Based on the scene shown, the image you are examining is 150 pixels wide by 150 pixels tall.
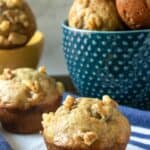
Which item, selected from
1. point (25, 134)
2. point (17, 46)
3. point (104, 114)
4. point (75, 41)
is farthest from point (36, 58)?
point (104, 114)

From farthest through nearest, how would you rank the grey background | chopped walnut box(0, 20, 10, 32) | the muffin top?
the grey background
chopped walnut box(0, 20, 10, 32)
the muffin top

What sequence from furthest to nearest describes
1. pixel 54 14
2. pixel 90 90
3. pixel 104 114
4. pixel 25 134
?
pixel 54 14 → pixel 90 90 → pixel 25 134 → pixel 104 114

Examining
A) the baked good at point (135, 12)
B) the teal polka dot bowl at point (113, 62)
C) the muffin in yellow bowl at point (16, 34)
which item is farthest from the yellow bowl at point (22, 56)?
the baked good at point (135, 12)

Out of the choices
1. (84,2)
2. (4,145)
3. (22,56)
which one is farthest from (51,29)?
(4,145)

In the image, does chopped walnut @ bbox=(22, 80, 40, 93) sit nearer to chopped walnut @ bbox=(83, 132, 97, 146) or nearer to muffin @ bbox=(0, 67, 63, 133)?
muffin @ bbox=(0, 67, 63, 133)

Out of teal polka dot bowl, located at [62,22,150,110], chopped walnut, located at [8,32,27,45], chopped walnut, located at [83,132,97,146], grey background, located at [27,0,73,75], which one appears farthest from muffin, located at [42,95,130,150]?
grey background, located at [27,0,73,75]

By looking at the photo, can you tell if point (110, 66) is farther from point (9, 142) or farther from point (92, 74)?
point (9, 142)
